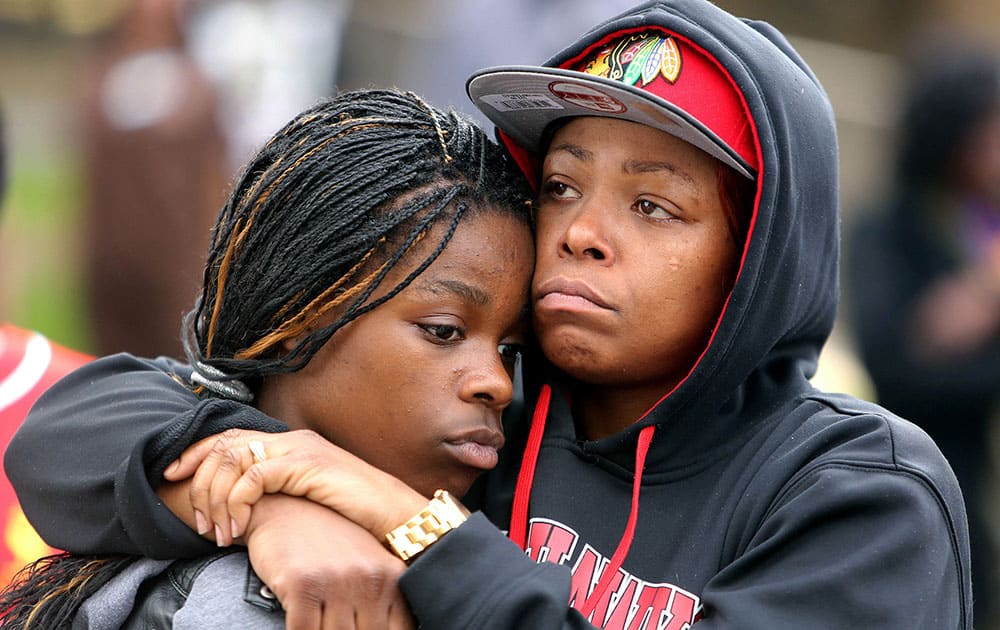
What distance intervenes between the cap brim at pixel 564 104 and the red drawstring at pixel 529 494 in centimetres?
53

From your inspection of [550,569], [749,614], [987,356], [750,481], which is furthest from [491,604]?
[987,356]

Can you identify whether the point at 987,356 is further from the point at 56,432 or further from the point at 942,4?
the point at 942,4

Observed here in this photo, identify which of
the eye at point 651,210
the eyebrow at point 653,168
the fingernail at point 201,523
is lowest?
the fingernail at point 201,523

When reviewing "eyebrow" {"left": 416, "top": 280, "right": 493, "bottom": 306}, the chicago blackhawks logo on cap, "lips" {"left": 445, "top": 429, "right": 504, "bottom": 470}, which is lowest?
"lips" {"left": 445, "top": 429, "right": 504, "bottom": 470}

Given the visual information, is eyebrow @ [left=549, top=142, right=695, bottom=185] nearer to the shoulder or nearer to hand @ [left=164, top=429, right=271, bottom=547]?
hand @ [left=164, top=429, right=271, bottom=547]

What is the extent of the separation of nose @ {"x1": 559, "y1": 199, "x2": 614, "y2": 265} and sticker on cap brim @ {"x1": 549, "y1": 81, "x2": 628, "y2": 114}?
0.57 ft

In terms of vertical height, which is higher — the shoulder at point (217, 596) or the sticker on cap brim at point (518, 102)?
the sticker on cap brim at point (518, 102)

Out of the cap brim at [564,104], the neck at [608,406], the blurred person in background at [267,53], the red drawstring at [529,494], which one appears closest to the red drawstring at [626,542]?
the red drawstring at [529,494]

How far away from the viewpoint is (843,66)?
1133 centimetres

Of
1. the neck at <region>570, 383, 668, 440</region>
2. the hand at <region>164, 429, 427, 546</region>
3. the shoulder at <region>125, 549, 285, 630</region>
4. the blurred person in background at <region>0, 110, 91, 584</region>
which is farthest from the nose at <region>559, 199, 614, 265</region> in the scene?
the blurred person in background at <region>0, 110, 91, 584</region>

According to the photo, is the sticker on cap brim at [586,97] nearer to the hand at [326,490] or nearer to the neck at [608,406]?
the neck at [608,406]

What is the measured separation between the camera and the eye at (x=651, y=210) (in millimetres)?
2340

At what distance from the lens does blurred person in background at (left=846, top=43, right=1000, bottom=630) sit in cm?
500

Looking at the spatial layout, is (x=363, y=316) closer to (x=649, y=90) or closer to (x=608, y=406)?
(x=608, y=406)
